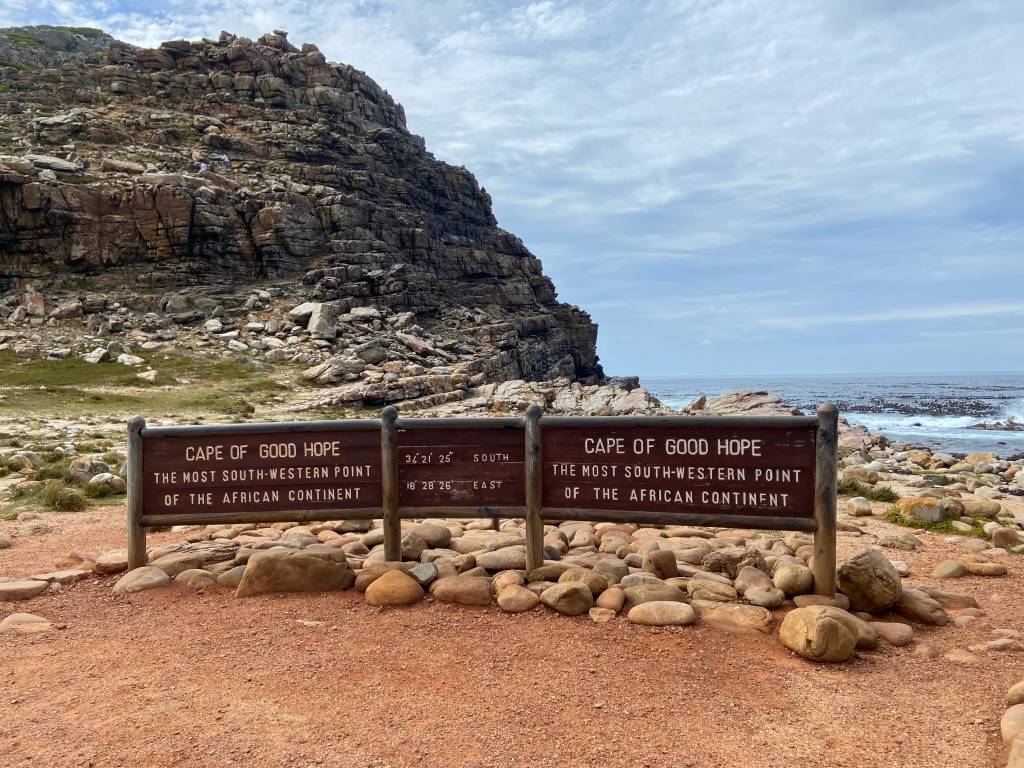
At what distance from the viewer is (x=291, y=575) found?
6.88m

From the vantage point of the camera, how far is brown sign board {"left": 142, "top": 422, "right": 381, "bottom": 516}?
733 centimetres

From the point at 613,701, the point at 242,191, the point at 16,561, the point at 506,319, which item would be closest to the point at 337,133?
the point at 242,191

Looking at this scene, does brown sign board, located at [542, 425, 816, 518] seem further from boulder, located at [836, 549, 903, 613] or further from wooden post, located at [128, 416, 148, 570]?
wooden post, located at [128, 416, 148, 570]

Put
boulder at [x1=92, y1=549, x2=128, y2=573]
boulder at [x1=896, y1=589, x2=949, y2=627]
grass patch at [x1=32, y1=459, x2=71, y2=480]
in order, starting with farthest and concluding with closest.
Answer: grass patch at [x1=32, y1=459, x2=71, y2=480], boulder at [x1=92, y1=549, x2=128, y2=573], boulder at [x1=896, y1=589, x2=949, y2=627]

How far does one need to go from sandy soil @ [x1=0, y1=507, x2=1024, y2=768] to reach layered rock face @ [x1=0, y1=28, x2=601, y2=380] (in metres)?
45.2

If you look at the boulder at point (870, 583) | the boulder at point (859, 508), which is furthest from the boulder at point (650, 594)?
the boulder at point (859, 508)

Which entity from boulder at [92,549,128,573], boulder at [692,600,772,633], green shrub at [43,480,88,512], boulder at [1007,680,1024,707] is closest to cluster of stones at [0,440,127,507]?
green shrub at [43,480,88,512]

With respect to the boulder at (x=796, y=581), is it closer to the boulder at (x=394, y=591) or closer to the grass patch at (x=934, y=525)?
the boulder at (x=394, y=591)

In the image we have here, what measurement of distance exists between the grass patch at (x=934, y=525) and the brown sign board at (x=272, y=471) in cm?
925

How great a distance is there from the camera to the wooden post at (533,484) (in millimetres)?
6934

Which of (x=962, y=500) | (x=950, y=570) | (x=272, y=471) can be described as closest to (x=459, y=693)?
(x=272, y=471)

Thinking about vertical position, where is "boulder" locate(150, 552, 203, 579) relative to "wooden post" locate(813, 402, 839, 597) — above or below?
below

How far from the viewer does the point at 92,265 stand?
52.7 meters

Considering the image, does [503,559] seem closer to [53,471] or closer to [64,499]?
[64,499]
